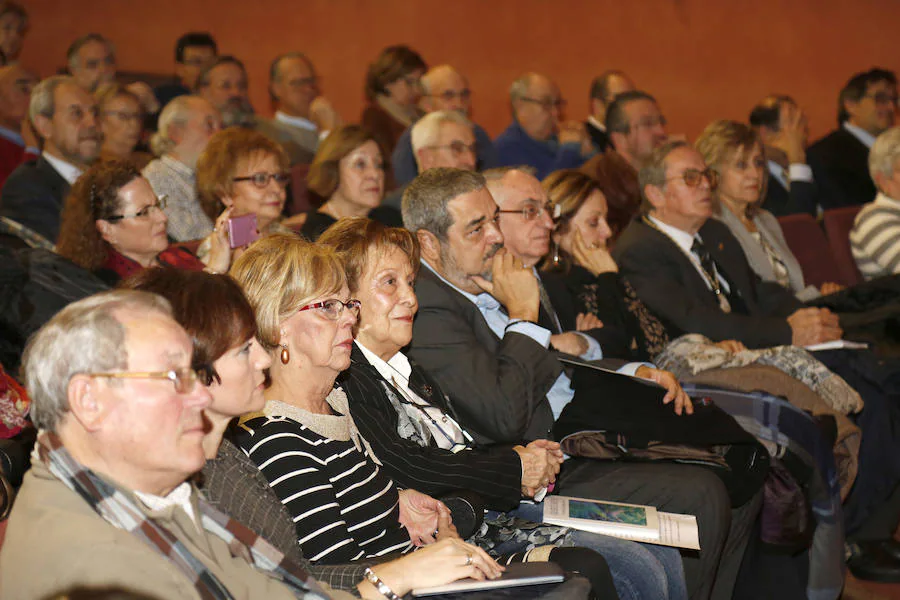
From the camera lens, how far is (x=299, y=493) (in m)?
1.92

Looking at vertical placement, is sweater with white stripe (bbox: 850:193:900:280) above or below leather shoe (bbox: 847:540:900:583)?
above

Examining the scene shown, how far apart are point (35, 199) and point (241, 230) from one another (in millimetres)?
1268

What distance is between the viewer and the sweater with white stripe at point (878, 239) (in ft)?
15.2

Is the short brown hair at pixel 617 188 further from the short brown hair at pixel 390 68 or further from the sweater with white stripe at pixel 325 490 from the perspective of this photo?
the sweater with white stripe at pixel 325 490

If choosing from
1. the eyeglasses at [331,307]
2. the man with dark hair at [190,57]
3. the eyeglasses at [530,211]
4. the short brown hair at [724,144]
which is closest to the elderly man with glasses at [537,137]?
the short brown hair at [724,144]

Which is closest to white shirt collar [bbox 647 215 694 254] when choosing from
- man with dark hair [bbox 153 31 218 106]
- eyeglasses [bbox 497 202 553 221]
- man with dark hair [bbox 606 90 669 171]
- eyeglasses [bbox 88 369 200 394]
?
eyeglasses [bbox 497 202 553 221]

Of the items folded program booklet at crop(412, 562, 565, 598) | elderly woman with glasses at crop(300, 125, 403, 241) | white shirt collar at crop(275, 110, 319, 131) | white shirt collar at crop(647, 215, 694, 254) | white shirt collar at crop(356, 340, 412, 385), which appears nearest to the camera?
folded program booklet at crop(412, 562, 565, 598)

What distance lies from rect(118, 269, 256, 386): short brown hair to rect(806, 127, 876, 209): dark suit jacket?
16.8ft

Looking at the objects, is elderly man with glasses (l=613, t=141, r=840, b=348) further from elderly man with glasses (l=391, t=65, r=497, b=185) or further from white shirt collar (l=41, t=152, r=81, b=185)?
white shirt collar (l=41, t=152, r=81, b=185)

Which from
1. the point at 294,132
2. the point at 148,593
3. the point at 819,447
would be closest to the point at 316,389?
the point at 148,593

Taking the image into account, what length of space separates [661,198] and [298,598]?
9.24ft

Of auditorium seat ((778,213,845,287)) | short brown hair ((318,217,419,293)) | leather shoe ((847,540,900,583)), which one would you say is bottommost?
leather shoe ((847,540,900,583))

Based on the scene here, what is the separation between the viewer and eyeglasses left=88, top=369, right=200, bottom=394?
4.74 ft

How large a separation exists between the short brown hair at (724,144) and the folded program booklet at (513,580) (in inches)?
115
